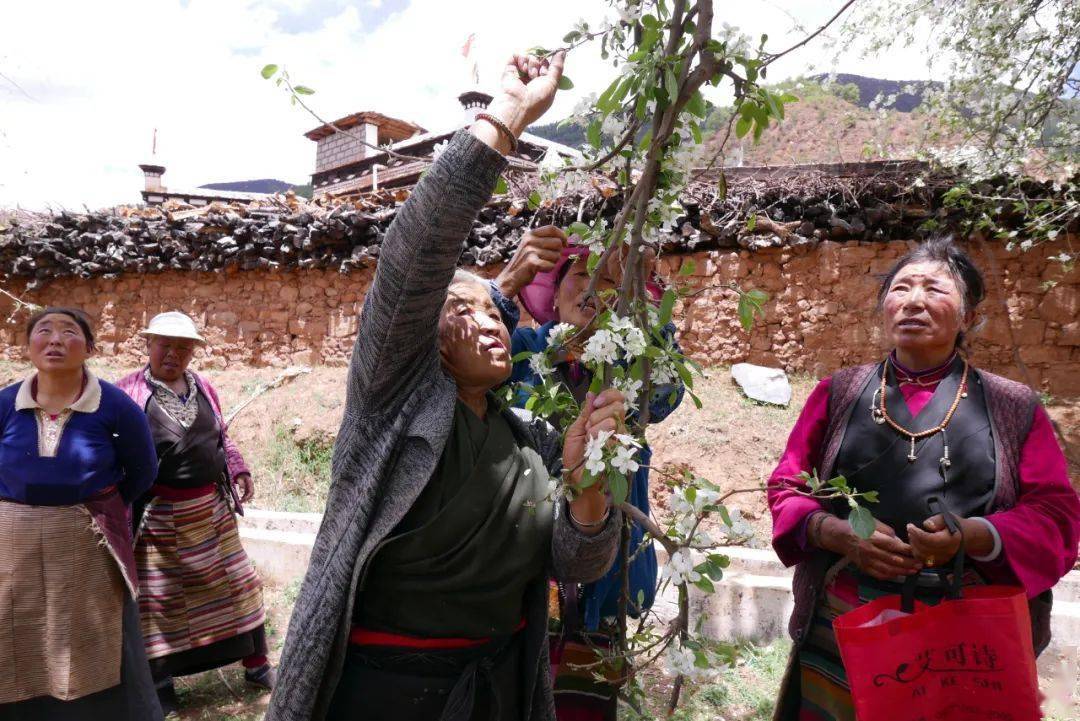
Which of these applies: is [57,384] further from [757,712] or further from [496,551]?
[757,712]

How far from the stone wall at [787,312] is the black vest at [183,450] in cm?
371

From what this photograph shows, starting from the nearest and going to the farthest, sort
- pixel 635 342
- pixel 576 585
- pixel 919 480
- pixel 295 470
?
pixel 635 342 < pixel 919 480 < pixel 576 585 < pixel 295 470

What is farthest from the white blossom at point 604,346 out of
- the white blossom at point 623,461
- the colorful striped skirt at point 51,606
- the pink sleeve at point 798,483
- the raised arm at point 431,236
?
the colorful striped skirt at point 51,606

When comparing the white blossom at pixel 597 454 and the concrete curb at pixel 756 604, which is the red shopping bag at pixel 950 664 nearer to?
the white blossom at pixel 597 454

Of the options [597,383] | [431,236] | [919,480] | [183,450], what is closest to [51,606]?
[183,450]

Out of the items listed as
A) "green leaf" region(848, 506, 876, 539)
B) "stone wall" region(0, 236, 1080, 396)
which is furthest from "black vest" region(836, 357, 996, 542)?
"stone wall" region(0, 236, 1080, 396)

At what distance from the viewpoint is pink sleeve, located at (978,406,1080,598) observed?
6.06ft

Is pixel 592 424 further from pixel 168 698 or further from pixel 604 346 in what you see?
pixel 168 698

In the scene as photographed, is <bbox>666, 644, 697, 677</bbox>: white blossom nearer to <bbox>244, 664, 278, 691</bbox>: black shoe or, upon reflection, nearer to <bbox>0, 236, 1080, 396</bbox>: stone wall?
<bbox>244, 664, 278, 691</bbox>: black shoe

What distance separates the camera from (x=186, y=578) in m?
3.62

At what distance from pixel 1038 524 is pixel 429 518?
5.20 feet

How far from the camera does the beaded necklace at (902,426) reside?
203cm

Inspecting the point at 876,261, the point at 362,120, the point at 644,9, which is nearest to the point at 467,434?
the point at 644,9

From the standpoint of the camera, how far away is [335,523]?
153cm
